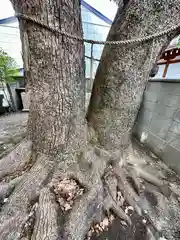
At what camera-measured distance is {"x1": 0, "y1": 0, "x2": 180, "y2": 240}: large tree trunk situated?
944mm

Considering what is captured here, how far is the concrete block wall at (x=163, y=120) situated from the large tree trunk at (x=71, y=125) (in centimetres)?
57

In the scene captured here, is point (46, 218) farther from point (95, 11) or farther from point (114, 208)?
point (95, 11)

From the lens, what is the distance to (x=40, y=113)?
3.88 feet

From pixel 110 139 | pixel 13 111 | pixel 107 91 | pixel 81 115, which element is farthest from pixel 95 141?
pixel 13 111

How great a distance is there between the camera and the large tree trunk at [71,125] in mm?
944

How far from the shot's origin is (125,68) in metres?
1.12

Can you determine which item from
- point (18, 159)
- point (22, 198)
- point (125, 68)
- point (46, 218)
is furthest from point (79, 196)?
point (125, 68)

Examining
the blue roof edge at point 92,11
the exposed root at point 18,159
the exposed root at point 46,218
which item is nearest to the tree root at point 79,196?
the exposed root at point 46,218

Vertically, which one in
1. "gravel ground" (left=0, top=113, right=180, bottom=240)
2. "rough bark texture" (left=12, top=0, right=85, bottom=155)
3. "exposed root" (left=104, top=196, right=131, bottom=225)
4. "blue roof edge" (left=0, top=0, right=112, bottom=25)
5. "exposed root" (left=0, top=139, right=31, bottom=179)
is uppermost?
"blue roof edge" (left=0, top=0, right=112, bottom=25)

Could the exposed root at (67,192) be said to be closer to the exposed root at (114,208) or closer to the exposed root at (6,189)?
the exposed root at (114,208)

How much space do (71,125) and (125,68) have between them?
776 millimetres

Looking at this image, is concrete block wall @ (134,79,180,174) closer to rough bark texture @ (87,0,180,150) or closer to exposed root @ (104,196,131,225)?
rough bark texture @ (87,0,180,150)

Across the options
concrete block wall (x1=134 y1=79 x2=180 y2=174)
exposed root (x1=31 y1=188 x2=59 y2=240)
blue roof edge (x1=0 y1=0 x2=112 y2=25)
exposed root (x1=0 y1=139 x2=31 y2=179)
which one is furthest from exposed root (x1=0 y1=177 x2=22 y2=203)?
blue roof edge (x1=0 y1=0 x2=112 y2=25)

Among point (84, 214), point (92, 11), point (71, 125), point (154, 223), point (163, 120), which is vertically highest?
point (92, 11)
